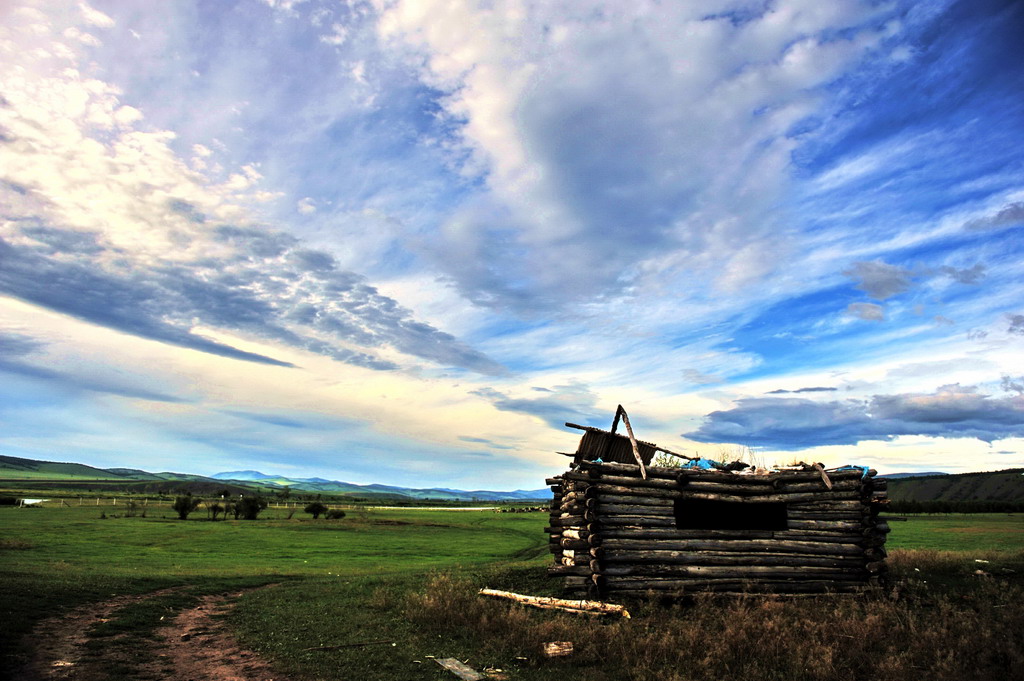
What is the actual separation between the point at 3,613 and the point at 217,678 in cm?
679

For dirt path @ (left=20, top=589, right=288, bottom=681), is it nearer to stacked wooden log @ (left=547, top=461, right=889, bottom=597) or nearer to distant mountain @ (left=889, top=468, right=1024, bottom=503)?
stacked wooden log @ (left=547, top=461, right=889, bottom=597)

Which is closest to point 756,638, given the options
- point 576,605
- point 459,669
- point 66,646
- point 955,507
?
point 576,605

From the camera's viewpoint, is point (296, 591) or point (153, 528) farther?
point (153, 528)

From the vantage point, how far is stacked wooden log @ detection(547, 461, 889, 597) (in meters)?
15.9

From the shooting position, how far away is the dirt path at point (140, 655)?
930 cm

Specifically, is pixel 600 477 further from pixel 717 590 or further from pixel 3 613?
pixel 3 613

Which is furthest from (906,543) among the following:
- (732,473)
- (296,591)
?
(296,591)

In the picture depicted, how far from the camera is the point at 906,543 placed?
3409 centimetres

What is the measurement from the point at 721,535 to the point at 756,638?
5804mm

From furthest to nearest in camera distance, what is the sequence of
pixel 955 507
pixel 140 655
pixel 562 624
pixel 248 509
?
pixel 955 507 → pixel 248 509 → pixel 562 624 → pixel 140 655

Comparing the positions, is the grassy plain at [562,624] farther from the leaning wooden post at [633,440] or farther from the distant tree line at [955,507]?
the distant tree line at [955,507]

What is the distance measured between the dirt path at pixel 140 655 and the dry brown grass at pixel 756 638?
13.2 ft

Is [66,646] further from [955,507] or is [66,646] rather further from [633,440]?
[955,507]

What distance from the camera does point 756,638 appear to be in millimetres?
10750
